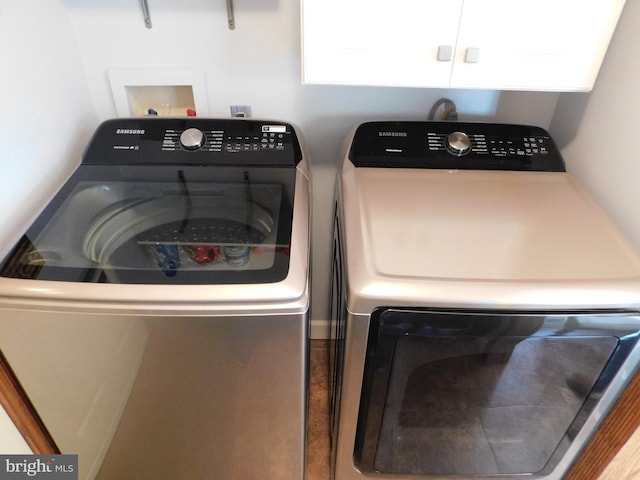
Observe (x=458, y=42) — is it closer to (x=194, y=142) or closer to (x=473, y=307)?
(x=473, y=307)

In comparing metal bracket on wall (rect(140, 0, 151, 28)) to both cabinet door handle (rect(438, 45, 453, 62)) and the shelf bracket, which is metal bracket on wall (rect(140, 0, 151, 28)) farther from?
cabinet door handle (rect(438, 45, 453, 62))

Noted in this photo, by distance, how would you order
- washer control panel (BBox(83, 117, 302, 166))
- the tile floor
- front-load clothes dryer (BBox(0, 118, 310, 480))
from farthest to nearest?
1. the tile floor
2. washer control panel (BBox(83, 117, 302, 166))
3. front-load clothes dryer (BBox(0, 118, 310, 480))

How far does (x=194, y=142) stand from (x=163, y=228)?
0.29m

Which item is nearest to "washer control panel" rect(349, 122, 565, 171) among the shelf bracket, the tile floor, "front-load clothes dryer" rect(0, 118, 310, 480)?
"front-load clothes dryer" rect(0, 118, 310, 480)

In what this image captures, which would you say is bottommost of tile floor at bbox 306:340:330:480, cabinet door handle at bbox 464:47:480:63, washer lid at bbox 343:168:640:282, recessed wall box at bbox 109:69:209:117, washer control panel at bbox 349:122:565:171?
tile floor at bbox 306:340:330:480

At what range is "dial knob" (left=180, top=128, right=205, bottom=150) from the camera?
1257 millimetres

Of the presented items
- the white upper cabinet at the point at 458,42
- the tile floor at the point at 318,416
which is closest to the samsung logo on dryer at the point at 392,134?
the white upper cabinet at the point at 458,42

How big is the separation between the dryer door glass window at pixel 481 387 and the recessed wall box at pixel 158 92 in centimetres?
95

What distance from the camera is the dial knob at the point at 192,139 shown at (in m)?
1.26

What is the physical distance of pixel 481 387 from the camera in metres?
1.05

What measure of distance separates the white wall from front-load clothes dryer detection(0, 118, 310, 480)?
797mm

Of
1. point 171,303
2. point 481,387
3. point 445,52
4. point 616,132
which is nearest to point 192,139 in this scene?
point 171,303

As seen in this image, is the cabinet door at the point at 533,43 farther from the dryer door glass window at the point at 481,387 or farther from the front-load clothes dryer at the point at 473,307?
the dryer door glass window at the point at 481,387

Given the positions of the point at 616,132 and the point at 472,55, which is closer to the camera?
the point at 472,55
